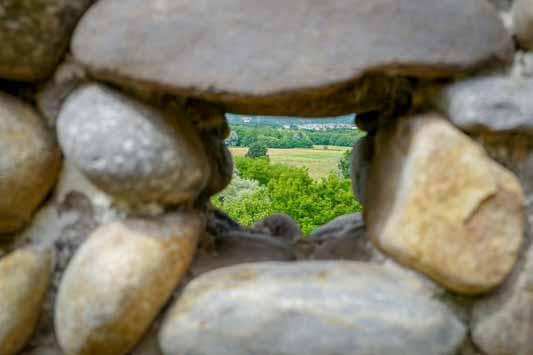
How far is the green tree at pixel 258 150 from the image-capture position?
126 inches

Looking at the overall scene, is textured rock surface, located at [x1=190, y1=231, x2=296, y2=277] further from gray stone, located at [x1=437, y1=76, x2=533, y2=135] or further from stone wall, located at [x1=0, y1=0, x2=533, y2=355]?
gray stone, located at [x1=437, y1=76, x2=533, y2=135]

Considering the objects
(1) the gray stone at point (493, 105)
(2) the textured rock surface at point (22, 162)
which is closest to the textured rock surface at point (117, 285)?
(2) the textured rock surface at point (22, 162)

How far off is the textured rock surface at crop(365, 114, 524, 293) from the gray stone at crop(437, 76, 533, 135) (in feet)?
0.09

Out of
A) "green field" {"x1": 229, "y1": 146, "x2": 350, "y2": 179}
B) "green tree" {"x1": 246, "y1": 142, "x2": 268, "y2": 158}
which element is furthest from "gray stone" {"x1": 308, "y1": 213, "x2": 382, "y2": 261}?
"green tree" {"x1": 246, "y1": 142, "x2": 268, "y2": 158}

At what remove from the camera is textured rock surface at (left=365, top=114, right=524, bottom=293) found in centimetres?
68

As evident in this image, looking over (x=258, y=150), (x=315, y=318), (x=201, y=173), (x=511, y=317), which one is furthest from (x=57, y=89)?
(x=258, y=150)

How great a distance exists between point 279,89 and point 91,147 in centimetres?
28

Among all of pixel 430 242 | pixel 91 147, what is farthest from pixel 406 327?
pixel 91 147

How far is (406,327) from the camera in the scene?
68 centimetres

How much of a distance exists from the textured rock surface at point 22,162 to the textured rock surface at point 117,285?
12 centimetres

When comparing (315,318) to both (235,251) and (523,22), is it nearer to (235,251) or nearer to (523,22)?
(235,251)

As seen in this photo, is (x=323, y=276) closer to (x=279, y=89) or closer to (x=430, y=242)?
(x=430, y=242)

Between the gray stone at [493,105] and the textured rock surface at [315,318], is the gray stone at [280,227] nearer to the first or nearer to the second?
the textured rock surface at [315,318]

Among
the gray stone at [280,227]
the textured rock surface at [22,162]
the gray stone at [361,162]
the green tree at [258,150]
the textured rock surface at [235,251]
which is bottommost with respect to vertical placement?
the green tree at [258,150]
